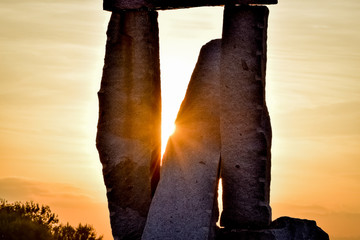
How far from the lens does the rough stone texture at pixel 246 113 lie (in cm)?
949

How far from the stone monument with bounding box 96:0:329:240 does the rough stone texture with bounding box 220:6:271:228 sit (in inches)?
0.5

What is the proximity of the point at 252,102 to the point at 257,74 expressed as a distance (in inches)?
14.5

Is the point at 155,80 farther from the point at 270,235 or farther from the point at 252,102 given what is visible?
the point at 270,235

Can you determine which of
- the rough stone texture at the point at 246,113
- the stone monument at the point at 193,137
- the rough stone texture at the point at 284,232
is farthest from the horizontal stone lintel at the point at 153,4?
the rough stone texture at the point at 284,232

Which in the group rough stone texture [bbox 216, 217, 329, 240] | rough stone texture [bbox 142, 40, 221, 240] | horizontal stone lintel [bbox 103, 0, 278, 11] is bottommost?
rough stone texture [bbox 216, 217, 329, 240]

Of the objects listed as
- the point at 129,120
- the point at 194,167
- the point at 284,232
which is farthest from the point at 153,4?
the point at 284,232

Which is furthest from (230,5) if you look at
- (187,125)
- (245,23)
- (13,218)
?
(13,218)

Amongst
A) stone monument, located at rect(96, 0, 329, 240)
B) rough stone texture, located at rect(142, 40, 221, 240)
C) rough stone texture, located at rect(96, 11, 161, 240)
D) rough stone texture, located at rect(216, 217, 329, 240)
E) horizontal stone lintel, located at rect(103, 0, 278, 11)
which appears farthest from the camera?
rough stone texture, located at rect(96, 11, 161, 240)

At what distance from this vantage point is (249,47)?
9562mm

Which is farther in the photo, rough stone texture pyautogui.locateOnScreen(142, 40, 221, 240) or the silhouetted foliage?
the silhouetted foliage

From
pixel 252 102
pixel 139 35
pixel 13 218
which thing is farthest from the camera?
pixel 13 218

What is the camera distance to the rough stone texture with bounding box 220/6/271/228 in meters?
9.49

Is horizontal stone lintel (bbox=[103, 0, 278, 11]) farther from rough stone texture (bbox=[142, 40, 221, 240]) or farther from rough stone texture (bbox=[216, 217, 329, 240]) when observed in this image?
rough stone texture (bbox=[216, 217, 329, 240])

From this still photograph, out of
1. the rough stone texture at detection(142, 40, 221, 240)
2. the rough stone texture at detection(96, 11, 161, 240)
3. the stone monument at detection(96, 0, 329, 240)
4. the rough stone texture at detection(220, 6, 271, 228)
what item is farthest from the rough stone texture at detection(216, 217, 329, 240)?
the rough stone texture at detection(96, 11, 161, 240)
